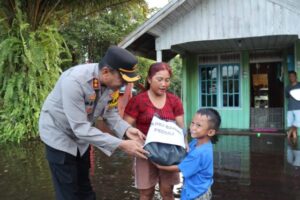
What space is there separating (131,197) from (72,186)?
2.04m

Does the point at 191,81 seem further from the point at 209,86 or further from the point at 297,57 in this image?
the point at 297,57

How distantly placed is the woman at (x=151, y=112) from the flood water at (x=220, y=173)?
146 centimetres

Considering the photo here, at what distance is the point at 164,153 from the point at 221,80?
32.1ft

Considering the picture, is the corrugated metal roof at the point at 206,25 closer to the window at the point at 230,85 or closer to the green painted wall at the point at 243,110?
the green painted wall at the point at 243,110

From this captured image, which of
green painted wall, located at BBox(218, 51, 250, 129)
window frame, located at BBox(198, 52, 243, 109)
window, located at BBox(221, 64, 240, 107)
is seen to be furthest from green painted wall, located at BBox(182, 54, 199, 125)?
green painted wall, located at BBox(218, 51, 250, 129)

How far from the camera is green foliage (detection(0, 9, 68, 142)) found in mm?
11047

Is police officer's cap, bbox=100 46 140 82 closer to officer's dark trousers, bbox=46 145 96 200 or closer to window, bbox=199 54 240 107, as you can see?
officer's dark trousers, bbox=46 145 96 200

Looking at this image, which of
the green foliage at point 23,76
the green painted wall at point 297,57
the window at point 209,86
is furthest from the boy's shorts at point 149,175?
the window at point 209,86

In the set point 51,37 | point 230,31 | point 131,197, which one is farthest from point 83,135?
point 51,37

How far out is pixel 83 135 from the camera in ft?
10.2

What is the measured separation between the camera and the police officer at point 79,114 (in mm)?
3088

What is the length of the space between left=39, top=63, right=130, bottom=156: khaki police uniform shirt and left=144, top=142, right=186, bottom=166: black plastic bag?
1.01ft

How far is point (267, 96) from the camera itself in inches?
531

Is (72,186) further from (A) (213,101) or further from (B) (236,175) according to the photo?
(A) (213,101)
